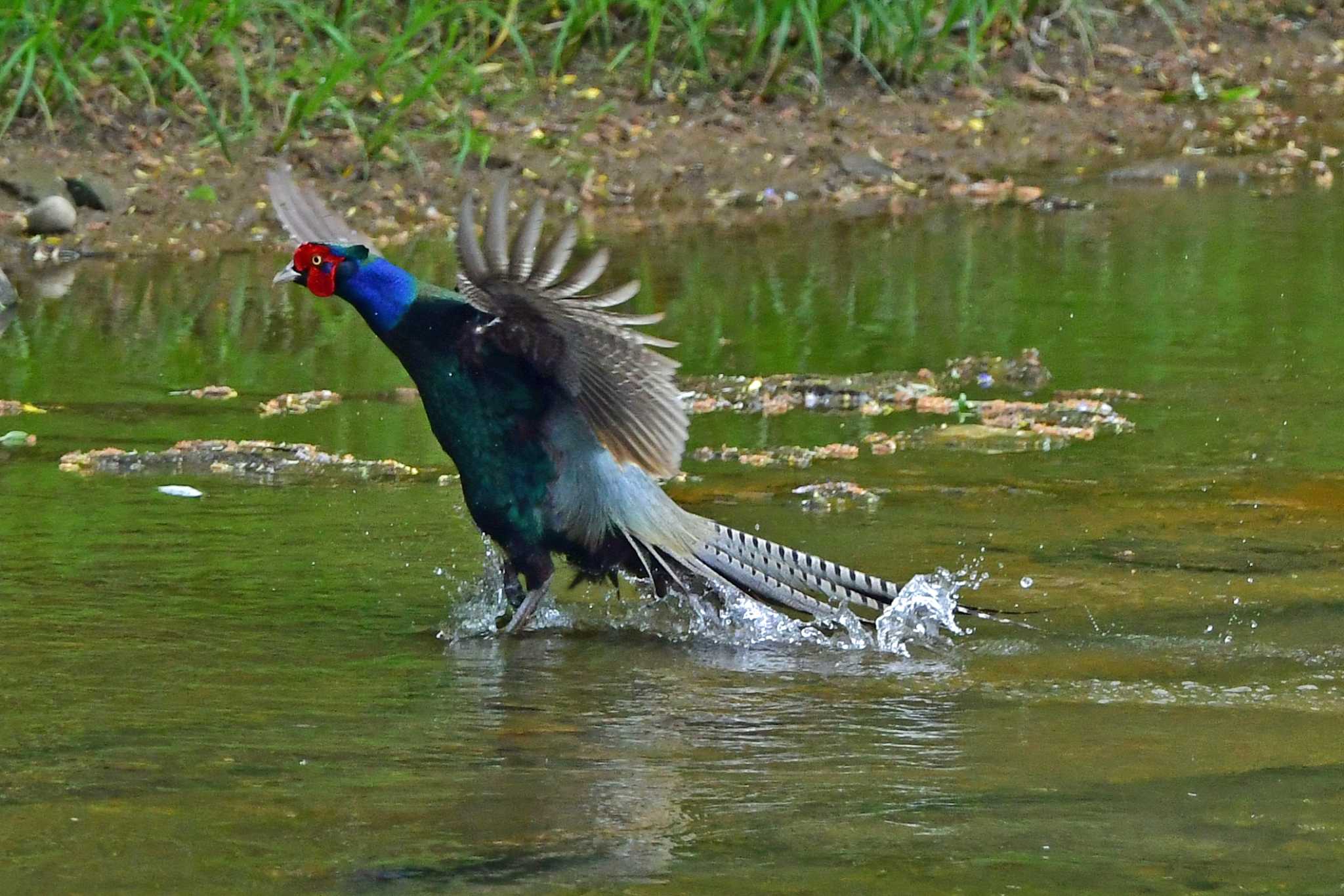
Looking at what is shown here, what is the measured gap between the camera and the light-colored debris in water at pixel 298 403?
7633 millimetres

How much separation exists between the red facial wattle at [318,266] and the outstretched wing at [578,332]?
37 centimetres

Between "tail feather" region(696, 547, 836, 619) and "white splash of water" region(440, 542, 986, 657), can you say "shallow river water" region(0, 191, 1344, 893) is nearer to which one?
"white splash of water" region(440, 542, 986, 657)

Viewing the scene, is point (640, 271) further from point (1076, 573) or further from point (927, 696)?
point (927, 696)

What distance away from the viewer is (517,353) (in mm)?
5312

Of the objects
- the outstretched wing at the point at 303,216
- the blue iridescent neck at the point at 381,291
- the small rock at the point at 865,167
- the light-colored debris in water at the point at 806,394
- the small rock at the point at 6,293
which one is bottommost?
the light-colored debris in water at the point at 806,394

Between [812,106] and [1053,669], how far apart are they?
26.7 ft

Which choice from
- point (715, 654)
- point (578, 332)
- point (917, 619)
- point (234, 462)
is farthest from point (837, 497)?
point (234, 462)

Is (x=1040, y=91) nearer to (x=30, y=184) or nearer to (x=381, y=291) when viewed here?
(x=30, y=184)

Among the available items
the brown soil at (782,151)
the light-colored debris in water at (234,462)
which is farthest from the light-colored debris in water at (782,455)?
the brown soil at (782,151)

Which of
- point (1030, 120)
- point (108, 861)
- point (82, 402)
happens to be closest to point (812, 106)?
point (1030, 120)

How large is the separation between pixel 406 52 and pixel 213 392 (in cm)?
436

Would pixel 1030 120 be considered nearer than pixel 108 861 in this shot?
No

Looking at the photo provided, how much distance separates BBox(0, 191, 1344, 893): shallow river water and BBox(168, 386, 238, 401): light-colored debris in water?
0.07 m

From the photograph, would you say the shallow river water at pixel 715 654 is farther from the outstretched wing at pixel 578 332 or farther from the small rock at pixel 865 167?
the small rock at pixel 865 167
